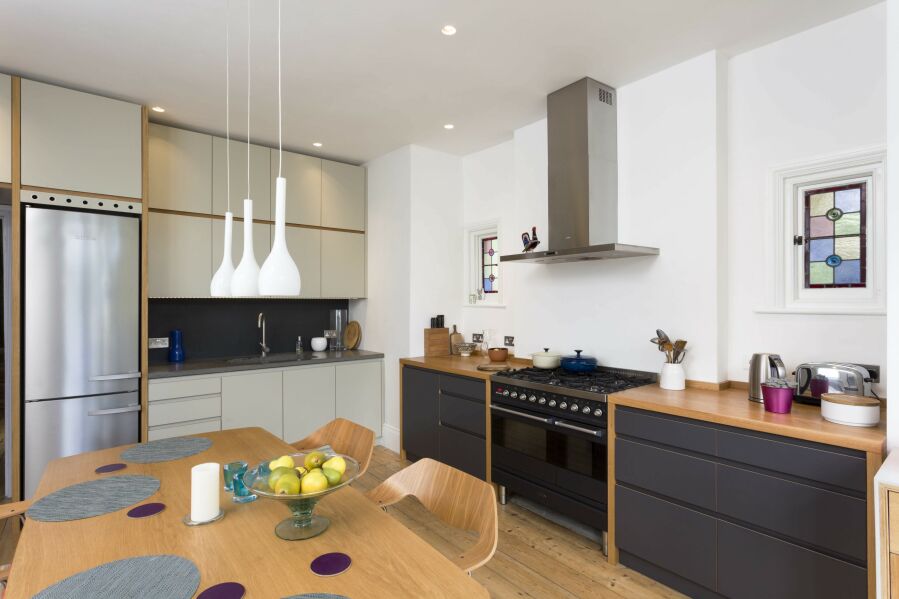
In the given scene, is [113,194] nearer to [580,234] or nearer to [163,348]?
[163,348]

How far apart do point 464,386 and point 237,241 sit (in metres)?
2.16

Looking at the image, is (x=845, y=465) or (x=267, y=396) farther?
(x=267, y=396)

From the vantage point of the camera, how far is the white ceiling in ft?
7.26

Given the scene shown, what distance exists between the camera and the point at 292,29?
93.3 inches

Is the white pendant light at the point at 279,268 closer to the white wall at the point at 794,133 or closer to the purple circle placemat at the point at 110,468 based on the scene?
the purple circle placemat at the point at 110,468

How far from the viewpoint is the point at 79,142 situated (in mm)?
2943

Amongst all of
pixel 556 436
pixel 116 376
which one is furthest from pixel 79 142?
pixel 556 436

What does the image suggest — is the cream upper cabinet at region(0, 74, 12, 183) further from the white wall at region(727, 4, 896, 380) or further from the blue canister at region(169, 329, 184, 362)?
the white wall at region(727, 4, 896, 380)

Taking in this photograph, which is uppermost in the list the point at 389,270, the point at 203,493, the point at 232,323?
the point at 389,270

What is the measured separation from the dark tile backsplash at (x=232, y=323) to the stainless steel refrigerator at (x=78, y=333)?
847mm

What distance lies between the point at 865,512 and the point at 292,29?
3135 mm

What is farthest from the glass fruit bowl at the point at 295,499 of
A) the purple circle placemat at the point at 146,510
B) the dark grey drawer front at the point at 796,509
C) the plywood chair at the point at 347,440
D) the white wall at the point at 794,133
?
the white wall at the point at 794,133

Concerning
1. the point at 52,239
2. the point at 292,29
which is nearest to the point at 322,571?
the point at 292,29

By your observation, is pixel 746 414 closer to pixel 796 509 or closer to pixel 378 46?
pixel 796 509
